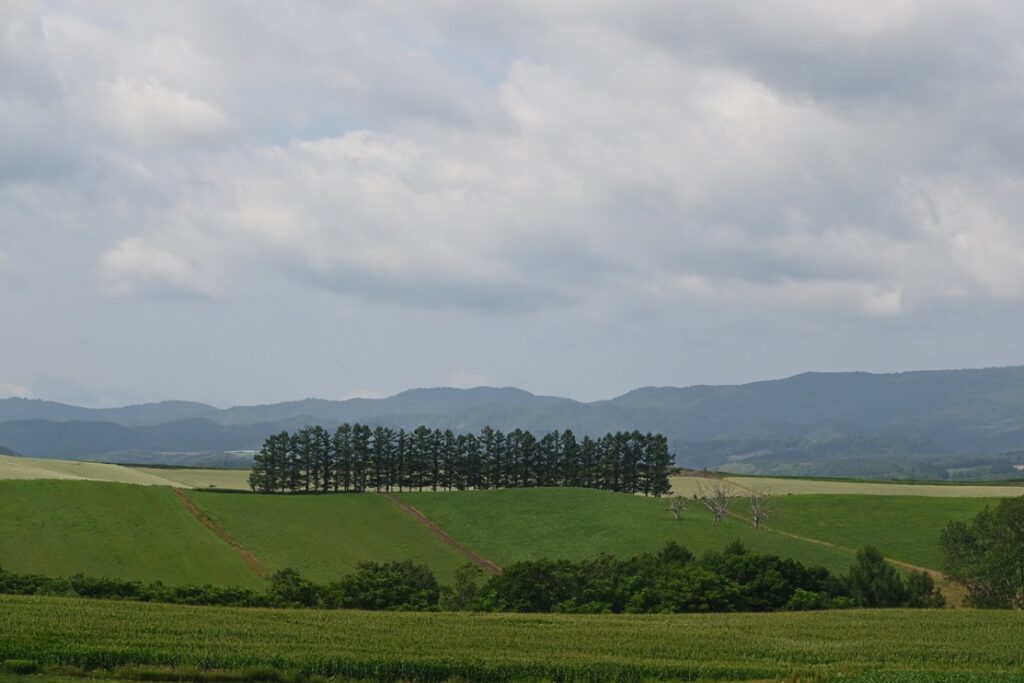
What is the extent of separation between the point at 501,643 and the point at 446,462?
131093mm

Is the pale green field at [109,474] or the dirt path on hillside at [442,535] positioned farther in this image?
the pale green field at [109,474]

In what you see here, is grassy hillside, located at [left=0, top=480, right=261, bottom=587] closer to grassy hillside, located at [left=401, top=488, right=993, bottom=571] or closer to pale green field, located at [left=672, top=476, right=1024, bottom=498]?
grassy hillside, located at [left=401, top=488, right=993, bottom=571]

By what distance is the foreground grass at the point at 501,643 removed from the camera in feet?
145


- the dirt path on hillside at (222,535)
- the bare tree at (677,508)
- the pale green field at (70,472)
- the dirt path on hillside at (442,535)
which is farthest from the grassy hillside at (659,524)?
the pale green field at (70,472)

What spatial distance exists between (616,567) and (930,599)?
29.7 metres

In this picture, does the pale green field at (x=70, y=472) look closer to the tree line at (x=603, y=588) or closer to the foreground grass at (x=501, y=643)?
the tree line at (x=603, y=588)

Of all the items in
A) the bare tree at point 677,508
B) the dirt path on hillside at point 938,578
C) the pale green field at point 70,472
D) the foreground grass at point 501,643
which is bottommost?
the dirt path on hillside at point 938,578

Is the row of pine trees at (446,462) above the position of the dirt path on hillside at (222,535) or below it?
above

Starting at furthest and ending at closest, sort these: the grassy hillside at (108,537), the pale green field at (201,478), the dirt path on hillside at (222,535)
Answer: the pale green field at (201,478), the dirt path on hillside at (222,535), the grassy hillside at (108,537)

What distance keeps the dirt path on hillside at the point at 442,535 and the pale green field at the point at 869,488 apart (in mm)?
54230

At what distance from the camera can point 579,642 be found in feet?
178

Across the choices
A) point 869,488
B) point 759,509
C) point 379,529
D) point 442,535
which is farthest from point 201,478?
point 869,488

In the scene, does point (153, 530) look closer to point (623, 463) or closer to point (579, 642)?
point (579, 642)

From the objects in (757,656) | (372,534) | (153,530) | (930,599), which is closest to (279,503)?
(372,534)
